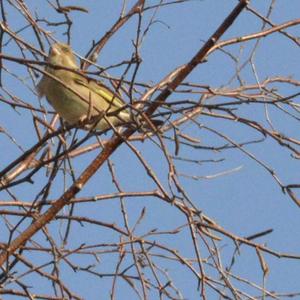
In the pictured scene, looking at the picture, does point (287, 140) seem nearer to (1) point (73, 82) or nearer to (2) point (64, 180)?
(2) point (64, 180)

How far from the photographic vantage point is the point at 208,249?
10.5ft

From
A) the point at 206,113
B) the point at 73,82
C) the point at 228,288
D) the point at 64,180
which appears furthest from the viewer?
the point at 73,82

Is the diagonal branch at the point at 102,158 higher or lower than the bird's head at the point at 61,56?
lower

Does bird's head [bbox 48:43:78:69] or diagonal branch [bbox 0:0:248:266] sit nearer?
diagonal branch [bbox 0:0:248:266]

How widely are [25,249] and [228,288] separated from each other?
A: 929 mm

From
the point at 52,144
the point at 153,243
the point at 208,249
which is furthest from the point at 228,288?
the point at 52,144

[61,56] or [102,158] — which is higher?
[61,56]

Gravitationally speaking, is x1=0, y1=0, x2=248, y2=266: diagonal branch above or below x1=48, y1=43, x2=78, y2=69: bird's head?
below

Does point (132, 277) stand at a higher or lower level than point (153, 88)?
lower

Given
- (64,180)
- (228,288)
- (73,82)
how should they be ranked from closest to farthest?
1. (228,288)
2. (64,180)
3. (73,82)

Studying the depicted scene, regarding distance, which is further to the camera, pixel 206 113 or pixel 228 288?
pixel 206 113

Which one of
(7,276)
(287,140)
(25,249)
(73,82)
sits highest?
(73,82)

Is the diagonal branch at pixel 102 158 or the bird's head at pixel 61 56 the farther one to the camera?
the bird's head at pixel 61 56

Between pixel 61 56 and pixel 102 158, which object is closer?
pixel 102 158
